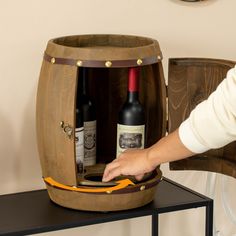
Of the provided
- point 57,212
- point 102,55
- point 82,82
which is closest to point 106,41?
point 82,82

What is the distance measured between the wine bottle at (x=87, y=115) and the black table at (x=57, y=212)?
18cm

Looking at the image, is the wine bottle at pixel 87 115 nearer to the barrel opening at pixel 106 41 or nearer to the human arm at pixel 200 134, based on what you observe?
the barrel opening at pixel 106 41

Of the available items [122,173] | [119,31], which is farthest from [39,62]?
[122,173]

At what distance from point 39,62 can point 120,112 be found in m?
0.34

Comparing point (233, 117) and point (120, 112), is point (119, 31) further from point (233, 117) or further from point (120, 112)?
point (233, 117)

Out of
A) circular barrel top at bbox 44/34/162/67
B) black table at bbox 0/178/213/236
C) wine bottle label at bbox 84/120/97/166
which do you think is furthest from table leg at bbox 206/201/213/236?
circular barrel top at bbox 44/34/162/67

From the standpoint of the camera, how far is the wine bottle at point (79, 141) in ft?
5.20

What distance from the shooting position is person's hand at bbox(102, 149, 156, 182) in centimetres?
150

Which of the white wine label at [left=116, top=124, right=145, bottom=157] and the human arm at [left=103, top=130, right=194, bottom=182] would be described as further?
the white wine label at [left=116, top=124, right=145, bottom=157]

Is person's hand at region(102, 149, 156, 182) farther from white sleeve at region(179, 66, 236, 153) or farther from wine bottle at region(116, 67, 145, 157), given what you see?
white sleeve at region(179, 66, 236, 153)

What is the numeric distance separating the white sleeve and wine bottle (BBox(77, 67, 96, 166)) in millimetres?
379

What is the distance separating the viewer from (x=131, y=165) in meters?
1.52

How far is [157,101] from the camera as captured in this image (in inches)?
66.8

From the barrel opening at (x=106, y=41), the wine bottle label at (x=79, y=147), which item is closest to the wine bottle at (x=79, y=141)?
the wine bottle label at (x=79, y=147)
